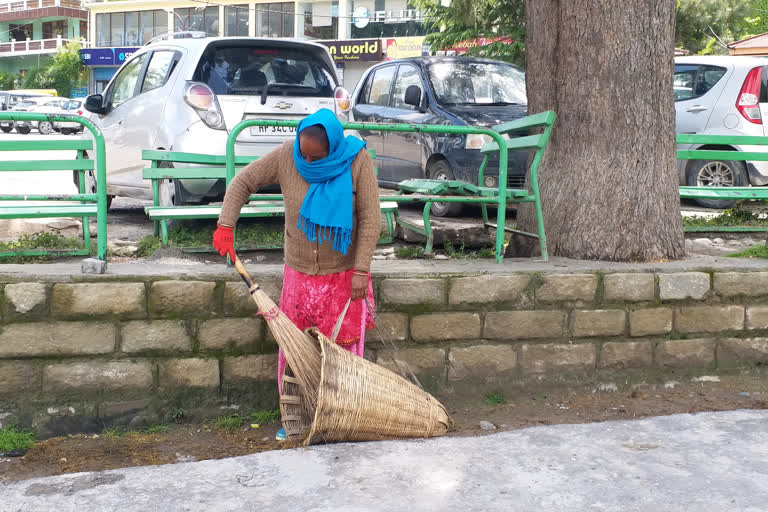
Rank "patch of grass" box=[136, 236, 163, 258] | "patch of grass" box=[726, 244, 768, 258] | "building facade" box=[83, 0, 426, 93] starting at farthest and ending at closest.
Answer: "building facade" box=[83, 0, 426, 93] < "patch of grass" box=[726, 244, 768, 258] < "patch of grass" box=[136, 236, 163, 258]

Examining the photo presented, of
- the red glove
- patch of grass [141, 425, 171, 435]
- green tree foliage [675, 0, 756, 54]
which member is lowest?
patch of grass [141, 425, 171, 435]

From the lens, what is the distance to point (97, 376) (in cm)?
442

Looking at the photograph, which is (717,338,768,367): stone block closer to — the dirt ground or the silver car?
the dirt ground

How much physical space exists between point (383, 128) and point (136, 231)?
310 centimetres

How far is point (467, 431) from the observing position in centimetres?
446

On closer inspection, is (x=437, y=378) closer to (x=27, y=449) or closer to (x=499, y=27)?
(x=27, y=449)

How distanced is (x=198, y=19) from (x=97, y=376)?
47118mm

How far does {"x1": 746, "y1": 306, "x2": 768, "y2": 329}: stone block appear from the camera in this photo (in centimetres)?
521

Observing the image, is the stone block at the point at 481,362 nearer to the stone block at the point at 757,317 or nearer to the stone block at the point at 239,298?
the stone block at the point at 239,298

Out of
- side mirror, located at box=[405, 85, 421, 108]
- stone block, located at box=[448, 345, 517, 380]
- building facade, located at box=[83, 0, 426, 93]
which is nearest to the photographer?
stone block, located at box=[448, 345, 517, 380]

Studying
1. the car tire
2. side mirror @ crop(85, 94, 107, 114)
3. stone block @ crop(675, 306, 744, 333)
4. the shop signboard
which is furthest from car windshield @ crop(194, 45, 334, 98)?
the shop signboard

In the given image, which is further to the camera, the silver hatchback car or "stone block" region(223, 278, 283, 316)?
the silver hatchback car

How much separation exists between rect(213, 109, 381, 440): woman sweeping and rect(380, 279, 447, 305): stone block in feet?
1.12

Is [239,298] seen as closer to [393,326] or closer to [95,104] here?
[393,326]
